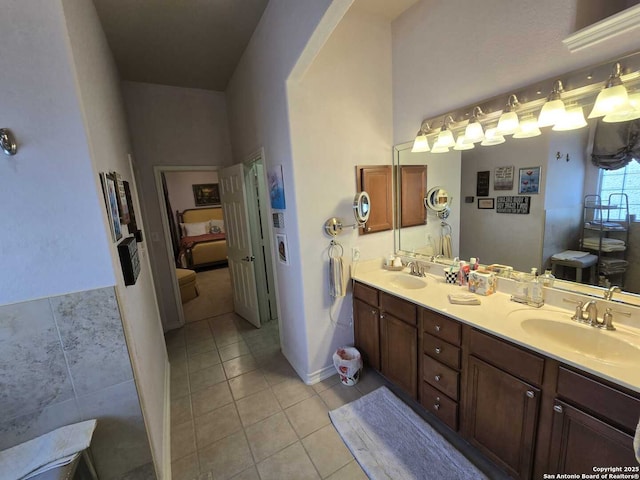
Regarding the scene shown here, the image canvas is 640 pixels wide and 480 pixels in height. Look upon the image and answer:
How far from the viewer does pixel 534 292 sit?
158cm

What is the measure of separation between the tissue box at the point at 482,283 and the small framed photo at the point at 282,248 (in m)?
1.41

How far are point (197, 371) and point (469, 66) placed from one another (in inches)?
132

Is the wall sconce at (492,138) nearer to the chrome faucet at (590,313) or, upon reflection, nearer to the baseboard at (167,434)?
the chrome faucet at (590,313)

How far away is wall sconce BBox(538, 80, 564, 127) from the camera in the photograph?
1.36 m

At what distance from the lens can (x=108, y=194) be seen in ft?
4.45

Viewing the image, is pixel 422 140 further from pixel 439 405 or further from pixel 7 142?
pixel 7 142

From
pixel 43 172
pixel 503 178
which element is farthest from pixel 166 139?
pixel 503 178

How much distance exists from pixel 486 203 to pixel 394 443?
1726 millimetres

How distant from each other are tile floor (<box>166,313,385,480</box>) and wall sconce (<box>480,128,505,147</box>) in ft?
6.56

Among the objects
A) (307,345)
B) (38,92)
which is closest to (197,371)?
(307,345)

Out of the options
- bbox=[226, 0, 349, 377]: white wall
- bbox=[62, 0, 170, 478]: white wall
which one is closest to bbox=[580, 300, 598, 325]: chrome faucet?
bbox=[226, 0, 349, 377]: white wall

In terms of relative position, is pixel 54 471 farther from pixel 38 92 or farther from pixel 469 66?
pixel 469 66

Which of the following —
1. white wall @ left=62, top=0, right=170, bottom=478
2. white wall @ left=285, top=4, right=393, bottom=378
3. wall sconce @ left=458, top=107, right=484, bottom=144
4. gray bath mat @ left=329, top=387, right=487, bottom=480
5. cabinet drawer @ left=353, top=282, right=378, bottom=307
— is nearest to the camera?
white wall @ left=62, top=0, right=170, bottom=478

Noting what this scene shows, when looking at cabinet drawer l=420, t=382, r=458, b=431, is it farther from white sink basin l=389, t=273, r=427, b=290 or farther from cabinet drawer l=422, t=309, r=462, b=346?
white sink basin l=389, t=273, r=427, b=290
